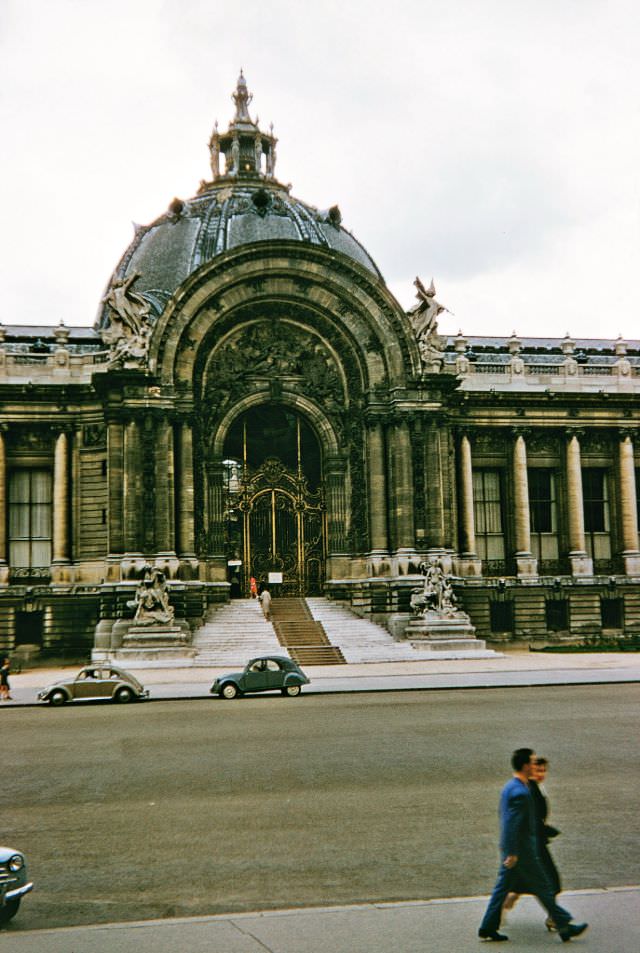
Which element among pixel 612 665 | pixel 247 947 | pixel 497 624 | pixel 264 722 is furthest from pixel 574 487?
pixel 247 947

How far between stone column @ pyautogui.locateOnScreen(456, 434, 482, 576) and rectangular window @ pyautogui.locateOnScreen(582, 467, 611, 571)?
5726 millimetres

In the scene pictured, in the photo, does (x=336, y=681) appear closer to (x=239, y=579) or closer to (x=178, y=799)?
(x=239, y=579)

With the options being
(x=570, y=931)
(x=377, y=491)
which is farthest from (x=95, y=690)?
(x=570, y=931)

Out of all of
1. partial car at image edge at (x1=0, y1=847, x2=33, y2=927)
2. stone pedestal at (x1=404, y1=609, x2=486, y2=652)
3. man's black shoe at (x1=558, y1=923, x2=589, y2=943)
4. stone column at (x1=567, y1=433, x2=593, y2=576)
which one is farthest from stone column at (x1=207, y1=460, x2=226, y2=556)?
man's black shoe at (x1=558, y1=923, x2=589, y2=943)

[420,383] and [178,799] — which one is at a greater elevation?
[420,383]

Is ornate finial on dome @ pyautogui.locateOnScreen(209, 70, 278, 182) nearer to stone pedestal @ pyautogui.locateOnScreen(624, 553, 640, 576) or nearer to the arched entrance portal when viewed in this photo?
the arched entrance portal

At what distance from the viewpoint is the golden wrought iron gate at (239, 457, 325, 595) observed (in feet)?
150

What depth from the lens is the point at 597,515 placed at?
49.6 metres

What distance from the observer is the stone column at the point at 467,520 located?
46688mm

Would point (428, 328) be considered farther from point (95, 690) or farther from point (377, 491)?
point (95, 690)

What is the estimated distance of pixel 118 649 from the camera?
3928cm

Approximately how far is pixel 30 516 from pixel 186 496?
7.42 m

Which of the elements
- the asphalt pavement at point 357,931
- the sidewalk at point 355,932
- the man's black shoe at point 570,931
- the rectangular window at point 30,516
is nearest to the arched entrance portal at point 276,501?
the rectangular window at point 30,516

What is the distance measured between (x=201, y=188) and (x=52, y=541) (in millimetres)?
21795
